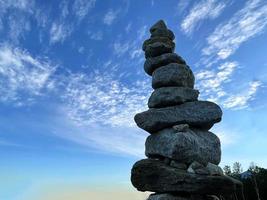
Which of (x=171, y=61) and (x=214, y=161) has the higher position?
(x=171, y=61)

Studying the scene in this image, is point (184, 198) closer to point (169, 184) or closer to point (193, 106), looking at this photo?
point (169, 184)

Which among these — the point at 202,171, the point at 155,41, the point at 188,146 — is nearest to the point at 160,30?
the point at 155,41

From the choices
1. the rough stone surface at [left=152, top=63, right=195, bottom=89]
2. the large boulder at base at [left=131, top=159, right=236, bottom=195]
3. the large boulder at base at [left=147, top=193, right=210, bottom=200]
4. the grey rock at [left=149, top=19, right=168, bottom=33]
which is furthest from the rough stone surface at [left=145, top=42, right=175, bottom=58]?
the large boulder at base at [left=147, top=193, right=210, bottom=200]

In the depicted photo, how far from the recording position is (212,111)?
21.4 meters

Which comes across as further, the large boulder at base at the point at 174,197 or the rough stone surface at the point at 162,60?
the rough stone surface at the point at 162,60

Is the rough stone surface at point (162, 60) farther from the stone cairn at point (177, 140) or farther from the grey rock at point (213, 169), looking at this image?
the grey rock at point (213, 169)

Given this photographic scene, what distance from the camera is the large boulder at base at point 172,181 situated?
19.1 meters

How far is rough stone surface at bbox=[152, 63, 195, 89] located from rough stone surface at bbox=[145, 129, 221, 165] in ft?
11.1

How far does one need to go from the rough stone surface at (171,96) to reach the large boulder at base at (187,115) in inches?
18.9

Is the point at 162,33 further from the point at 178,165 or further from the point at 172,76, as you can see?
the point at 178,165

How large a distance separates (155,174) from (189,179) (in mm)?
2025

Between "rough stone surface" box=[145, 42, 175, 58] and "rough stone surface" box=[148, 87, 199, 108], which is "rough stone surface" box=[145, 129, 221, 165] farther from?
"rough stone surface" box=[145, 42, 175, 58]

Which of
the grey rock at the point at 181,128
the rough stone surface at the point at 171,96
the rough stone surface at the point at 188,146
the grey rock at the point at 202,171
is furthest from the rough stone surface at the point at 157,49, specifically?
the grey rock at the point at 202,171

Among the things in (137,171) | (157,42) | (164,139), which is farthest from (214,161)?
(157,42)
